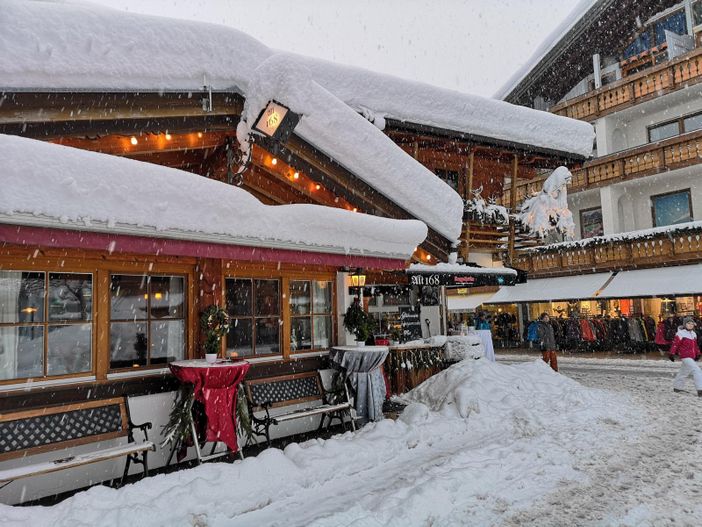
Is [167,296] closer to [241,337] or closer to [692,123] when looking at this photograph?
[241,337]

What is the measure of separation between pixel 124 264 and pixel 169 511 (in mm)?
3010

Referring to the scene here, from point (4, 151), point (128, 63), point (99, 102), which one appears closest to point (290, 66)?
point (128, 63)

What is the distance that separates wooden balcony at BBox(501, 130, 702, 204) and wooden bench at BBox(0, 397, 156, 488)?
15.7m

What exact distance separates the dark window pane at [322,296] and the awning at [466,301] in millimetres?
19522

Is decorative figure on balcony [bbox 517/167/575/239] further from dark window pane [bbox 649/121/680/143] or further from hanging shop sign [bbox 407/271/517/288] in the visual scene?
dark window pane [bbox 649/121/680/143]

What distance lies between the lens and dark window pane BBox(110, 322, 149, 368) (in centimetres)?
609

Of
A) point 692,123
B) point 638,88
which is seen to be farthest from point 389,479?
point 638,88

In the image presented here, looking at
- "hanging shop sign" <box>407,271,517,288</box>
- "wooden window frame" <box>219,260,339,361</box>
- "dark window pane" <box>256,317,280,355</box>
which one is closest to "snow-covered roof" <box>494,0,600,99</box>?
"hanging shop sign" <box>407,271,517,288</box>

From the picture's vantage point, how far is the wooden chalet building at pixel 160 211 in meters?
4.61

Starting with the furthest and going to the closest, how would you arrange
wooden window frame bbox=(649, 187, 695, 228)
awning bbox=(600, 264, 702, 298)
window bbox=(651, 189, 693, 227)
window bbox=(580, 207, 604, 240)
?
1. window bbox=(580, 207, 604, 240)
2. window bbox=(651, 189, 693, 227)
3. wooden window frame bbox=(649, 187, 695, 228)
4. awning bbox=(600, 264, 702, 298)

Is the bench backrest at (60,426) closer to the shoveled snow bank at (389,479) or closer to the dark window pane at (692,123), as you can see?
the shoveled snow bank at (389,479)

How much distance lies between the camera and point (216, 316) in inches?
261

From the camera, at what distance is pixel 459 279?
36.1ft

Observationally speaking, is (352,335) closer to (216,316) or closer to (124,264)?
(216,316)
